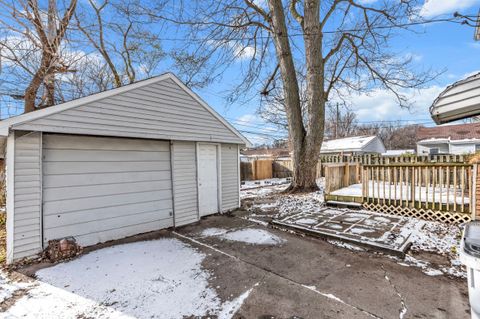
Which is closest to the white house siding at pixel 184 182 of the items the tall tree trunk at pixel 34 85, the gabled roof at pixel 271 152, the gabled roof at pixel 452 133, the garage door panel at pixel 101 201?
the garage door panel at pixel 101 201

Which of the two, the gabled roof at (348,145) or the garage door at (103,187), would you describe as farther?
the gabled roof at (348,145)

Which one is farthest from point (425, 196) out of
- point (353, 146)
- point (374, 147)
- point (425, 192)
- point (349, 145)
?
point (374, 147)

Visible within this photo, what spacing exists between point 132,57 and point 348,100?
40.8 ft

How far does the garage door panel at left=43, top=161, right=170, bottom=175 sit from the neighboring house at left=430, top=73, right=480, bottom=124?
519 centimetres

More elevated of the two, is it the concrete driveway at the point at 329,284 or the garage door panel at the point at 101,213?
the garage door panel at the point at 101,213

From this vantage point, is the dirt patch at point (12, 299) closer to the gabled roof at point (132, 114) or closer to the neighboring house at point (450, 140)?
the gabled roof at point (132, 114)

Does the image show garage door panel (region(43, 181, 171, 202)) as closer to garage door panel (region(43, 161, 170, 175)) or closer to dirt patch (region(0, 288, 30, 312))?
garage door panel (region(43, 161, 170, 175))

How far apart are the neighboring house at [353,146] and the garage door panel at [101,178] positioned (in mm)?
18961

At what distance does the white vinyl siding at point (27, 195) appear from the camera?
3.74 meters

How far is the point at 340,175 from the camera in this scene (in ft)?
28.3

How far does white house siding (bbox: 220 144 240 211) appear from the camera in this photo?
730 centimetres

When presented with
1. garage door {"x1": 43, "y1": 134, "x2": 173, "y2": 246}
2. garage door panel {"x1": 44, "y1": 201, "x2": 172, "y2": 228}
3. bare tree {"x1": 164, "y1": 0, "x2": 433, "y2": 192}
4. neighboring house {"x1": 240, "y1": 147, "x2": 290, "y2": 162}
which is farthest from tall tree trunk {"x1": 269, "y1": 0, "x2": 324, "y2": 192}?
neighboring house {"x1": 240, "y1": 147, "x2": 290, "y2": 162}

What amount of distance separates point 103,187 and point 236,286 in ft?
11.2

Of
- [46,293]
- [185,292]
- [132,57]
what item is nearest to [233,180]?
[185,292]
